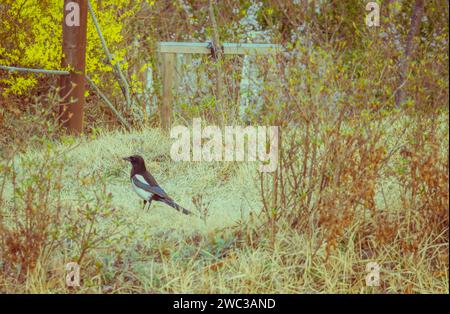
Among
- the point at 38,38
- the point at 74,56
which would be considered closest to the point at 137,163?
the point at 74,56

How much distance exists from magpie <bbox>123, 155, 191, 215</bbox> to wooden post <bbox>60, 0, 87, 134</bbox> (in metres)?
2.00

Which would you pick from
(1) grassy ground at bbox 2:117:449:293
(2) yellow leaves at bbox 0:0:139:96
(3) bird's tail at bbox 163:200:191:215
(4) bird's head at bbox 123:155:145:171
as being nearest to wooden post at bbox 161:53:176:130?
(2) yellow leaves at bbox 0:0:139:96

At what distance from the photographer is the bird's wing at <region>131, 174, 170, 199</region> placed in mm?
5249

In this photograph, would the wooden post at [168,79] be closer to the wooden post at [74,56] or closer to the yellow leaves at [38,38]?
the yellow leaves at [38,38]

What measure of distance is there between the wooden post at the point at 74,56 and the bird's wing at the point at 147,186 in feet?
7.01

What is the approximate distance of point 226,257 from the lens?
13.9 feet

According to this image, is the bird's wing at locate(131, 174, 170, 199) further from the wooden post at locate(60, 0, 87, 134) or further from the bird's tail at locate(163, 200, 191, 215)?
the wooden post at locate(60, 0, 87, 134)

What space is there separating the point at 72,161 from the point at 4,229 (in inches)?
99.8

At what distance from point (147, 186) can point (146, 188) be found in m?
0.02

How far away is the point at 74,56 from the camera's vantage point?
7617 mm

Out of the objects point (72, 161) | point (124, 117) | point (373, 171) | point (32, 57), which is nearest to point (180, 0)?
point (124, 117)

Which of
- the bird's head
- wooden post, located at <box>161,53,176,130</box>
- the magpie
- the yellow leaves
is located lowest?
the magpie
